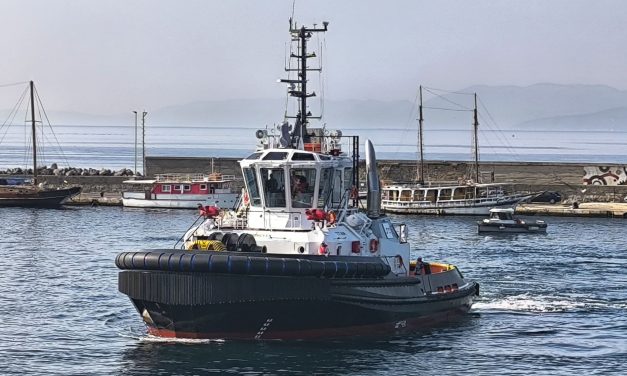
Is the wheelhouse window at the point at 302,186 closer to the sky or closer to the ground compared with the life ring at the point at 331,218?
closer to the sky

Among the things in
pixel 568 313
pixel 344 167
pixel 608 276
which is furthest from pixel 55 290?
pixel 608 276

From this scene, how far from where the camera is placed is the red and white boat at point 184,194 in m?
90.0

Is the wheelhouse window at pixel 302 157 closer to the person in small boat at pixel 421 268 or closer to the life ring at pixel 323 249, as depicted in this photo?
the life ring at pixel 323 249

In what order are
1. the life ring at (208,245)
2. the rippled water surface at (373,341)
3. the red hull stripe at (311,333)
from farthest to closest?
the life ring at (208,245) < the red hull stripe at (311,333) < the rippled water surface at (373,341)

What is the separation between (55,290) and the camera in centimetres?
4312

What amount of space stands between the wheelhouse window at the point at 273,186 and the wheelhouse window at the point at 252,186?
0.35m

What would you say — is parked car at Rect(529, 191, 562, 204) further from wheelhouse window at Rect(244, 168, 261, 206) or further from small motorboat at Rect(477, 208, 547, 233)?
wheelhouse window at Rect(244, 168, 261, 206)

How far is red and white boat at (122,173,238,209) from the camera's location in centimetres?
9000

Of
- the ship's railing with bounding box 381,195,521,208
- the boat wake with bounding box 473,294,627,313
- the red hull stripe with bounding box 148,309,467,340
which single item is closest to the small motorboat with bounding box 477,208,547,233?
the ship's railing with bounding box 381,195,521,208

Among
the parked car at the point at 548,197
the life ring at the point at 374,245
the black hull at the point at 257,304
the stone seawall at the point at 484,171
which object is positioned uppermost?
the stone seawall at the point at 484,171

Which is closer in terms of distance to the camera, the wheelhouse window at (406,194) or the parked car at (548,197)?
the wheelhouse window at (406,194)

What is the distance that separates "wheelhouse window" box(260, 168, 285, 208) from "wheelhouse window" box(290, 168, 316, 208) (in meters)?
0.31

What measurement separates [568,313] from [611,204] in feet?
173

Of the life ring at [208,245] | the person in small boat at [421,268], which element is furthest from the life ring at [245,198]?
the person in small boat at [421,268]
